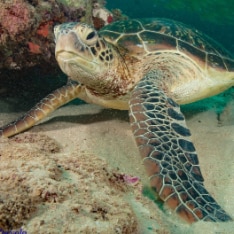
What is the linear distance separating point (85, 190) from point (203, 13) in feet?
69.1

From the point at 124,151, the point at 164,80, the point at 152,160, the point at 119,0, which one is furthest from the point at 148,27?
the point at 119,0

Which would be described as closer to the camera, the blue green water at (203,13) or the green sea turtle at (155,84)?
the green sea turtle at (155,84)

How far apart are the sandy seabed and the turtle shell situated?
147cm

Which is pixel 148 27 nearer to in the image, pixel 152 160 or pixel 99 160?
pixel 152 160

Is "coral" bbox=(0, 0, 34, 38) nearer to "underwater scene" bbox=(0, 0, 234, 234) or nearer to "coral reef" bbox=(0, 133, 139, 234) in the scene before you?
→ "underwater scene" bbox=(0, 0, 234, 234)

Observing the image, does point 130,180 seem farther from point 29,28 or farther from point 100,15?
point 100,15

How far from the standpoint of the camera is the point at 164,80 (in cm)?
370

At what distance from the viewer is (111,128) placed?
12.6ft

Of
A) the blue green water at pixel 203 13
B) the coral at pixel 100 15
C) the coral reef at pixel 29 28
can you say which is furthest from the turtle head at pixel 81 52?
the blue green water at pixel 203 13

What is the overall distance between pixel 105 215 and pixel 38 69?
3.85m

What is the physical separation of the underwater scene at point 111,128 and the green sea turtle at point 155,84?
0.01 meters

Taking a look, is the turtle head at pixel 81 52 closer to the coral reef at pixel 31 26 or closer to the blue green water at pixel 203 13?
the coral reef at pixel 31 26

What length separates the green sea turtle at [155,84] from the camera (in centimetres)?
216

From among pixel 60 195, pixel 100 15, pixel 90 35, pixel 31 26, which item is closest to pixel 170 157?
pixel 60 195
